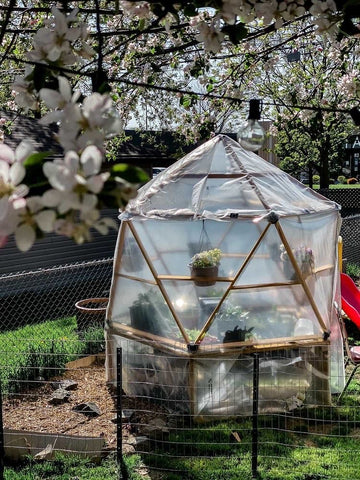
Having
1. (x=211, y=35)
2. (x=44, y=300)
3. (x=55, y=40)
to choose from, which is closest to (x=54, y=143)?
(x=44, y=300)

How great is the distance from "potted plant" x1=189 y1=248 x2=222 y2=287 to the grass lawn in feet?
4.49

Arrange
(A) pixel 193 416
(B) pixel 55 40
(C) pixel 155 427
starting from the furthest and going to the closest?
(A) pixel 193 416
(C) pixel 155 427
(B) pixel 55 40

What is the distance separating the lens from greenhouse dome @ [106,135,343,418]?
6.15 meters

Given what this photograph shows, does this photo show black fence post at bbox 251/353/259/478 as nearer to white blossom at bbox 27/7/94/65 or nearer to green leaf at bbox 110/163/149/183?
white blossom at bbox 27/7/94/65

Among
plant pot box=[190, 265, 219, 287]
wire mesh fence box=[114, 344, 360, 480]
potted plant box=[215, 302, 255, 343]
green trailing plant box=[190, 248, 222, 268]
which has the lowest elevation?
wire mesh fence box=[114, 344, 360, 480]

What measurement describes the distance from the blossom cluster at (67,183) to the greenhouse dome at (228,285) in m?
4.84

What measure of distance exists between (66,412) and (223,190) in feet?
9.13

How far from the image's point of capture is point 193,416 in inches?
235

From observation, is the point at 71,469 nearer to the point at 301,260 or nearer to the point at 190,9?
the point at 301,260

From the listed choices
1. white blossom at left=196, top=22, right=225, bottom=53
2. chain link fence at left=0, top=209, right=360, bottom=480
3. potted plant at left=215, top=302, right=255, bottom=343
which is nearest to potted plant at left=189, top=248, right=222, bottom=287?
potted plant at left=215, top=302, right=255, bottom=343

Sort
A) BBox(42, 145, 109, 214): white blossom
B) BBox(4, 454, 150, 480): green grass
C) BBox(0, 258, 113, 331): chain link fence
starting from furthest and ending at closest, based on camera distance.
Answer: BBox(0, 258, 113, 331): chain link fence
BBox(4, 454, 150, 480): green grass
BBox(42, 145, 109, 214): white blossom

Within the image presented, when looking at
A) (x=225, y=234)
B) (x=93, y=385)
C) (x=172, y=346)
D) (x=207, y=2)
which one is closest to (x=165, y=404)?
(x=172, y=346)

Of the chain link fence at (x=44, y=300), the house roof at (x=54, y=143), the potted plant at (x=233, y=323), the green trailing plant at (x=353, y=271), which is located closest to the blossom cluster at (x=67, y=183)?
the potted plant at (x=233, y=323)

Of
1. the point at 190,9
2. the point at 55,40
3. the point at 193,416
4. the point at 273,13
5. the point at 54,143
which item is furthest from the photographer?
the point at 54,143
